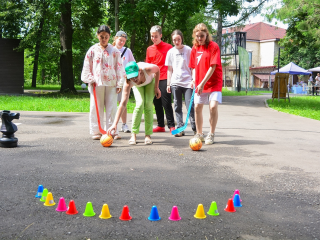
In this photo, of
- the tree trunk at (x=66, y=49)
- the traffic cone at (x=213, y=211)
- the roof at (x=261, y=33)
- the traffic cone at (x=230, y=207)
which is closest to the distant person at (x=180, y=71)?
the traffic cone at (x=230, y=207)

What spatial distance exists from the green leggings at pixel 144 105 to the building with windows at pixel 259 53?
62.2 meters

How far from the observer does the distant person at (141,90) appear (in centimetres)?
666

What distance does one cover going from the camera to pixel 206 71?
708 cm

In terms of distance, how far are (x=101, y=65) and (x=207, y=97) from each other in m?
2.09

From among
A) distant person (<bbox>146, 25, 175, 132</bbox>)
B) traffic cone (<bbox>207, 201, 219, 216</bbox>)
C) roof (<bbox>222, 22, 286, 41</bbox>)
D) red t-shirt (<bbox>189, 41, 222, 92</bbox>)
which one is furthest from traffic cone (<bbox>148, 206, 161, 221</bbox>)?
roof (<bbox>222, 22, 286, 41</bbox>)

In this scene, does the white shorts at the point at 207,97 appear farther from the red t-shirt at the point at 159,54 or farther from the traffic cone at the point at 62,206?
the traffic cone at the point at 62,206

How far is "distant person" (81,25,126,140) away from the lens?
284 inches

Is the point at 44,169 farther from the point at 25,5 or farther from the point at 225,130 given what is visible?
the point at 25,5

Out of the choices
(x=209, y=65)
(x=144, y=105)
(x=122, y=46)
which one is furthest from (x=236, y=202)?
(x=122, y=46)

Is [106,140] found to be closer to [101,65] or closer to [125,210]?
[101,65]

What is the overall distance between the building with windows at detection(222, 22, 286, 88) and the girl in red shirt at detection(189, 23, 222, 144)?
203ft

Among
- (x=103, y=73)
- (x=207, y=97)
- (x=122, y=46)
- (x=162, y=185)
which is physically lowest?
(x=162, y=185)

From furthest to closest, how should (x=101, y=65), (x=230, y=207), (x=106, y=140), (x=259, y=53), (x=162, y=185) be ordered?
(x=259, y=53), (x=101, y=65), (x=106, y=140), (x=162, y=185), (x=230, y=207)

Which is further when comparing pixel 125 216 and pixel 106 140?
pixel 106 140
